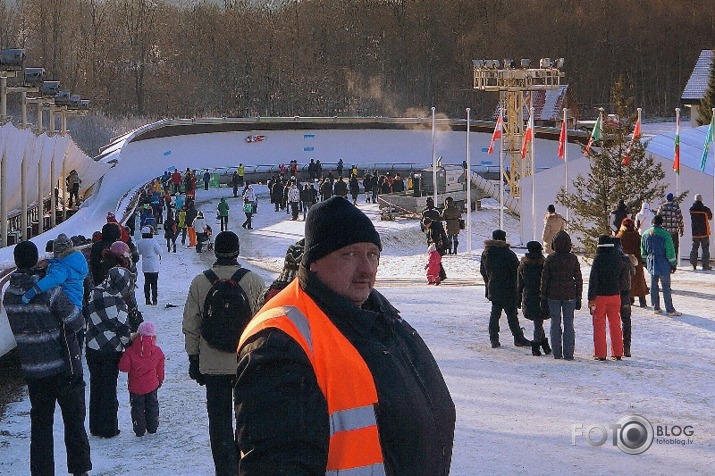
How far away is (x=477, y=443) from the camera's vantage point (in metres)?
8.37

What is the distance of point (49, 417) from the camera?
728 centimetres

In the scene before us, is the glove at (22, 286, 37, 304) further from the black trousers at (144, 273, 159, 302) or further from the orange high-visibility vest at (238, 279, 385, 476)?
the black trousers at (144, 273, 159, 302)

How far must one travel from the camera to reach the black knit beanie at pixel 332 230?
3455 mm

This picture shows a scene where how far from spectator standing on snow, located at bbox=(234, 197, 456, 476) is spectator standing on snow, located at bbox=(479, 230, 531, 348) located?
8.41 m

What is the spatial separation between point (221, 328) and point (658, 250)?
8.19m

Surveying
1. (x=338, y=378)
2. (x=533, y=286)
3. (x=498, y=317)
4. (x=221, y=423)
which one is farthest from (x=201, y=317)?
(x=498, y=317)

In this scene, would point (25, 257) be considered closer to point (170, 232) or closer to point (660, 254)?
point (660, 254)

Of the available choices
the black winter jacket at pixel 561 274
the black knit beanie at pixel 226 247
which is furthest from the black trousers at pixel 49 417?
the black winter jacket at pixel 561 274

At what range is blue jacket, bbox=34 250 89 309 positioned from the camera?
294 inches

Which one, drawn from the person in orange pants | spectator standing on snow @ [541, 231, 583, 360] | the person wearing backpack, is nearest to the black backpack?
the person wearing backpack

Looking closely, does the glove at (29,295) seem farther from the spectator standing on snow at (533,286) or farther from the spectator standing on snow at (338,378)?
the spectator standing on snow at (533,286)

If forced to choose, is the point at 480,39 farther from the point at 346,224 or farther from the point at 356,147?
the point at 346,224

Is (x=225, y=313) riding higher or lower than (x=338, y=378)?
lower

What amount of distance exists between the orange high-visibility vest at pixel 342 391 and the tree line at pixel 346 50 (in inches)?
2891
